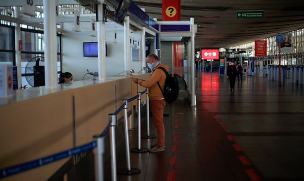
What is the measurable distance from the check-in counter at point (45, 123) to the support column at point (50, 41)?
0.42 meters

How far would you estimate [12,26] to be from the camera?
13664mm

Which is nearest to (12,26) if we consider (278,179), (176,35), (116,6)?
(176,35)

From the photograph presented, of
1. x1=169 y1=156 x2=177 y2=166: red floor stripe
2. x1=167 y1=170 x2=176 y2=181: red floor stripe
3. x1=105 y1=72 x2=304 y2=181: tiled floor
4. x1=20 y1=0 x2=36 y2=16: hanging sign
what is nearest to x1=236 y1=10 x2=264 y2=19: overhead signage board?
x1=105 y1=72 x2=304 y2=181: tiled floor

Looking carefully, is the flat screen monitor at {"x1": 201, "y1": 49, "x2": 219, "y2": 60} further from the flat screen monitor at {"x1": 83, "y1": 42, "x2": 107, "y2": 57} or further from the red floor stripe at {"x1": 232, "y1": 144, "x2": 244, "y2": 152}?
the red floor stripe at {"x1": 232, "y1": 144, "x2": 244, "y2": 152}

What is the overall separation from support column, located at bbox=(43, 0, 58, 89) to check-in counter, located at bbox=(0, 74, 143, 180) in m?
0.42

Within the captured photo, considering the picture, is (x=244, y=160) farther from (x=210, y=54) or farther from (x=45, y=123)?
(x=210, y=54)

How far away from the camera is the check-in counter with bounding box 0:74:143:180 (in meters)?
2.79

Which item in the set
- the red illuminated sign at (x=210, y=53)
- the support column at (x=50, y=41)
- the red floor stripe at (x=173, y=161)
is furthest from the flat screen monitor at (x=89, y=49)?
the red illuminated sign at (x=210, y=53)

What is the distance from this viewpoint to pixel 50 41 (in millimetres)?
4648

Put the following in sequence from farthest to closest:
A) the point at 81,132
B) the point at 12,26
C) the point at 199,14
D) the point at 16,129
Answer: the point at 199,14 < the point at 12,26 < the point at 81,132 < the point at 16,129

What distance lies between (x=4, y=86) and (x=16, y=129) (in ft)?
2.44

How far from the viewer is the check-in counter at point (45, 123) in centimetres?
279

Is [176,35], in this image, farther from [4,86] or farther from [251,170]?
[4,86]

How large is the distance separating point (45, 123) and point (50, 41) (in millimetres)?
1562
